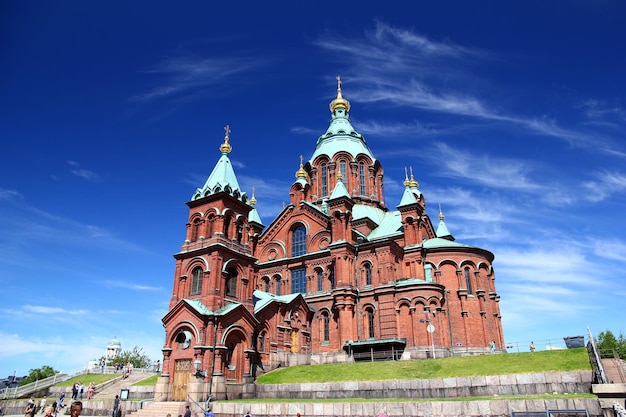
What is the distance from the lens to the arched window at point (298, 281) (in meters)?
39.8

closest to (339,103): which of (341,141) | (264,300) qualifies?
(341,141)

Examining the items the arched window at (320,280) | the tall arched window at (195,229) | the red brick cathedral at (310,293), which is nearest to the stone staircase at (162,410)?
the red brick cathedral at (310,293)

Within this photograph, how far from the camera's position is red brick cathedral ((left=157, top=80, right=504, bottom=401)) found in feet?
91.6

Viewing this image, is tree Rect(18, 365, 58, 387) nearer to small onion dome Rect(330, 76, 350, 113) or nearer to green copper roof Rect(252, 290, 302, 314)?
green copper roof Rect(252, 290, 302, 314)

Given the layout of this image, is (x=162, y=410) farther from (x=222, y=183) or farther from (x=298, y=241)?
(x=298, y=241)

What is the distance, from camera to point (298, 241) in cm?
4194

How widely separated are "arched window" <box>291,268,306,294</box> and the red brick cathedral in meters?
0.11

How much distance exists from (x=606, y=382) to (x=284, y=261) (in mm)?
27619

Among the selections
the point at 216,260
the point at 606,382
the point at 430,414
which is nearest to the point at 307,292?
the point at 216,260

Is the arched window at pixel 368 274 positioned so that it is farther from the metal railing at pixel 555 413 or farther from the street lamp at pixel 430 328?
the metal railing at pixel 555 413

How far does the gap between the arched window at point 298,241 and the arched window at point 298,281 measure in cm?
171

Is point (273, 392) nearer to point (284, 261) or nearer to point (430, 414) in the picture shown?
point (430, 414)

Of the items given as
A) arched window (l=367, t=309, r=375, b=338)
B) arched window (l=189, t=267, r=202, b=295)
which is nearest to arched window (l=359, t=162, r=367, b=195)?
arched window (l=367, t=309, r=375, b=338)

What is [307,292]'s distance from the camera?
1523 inches
